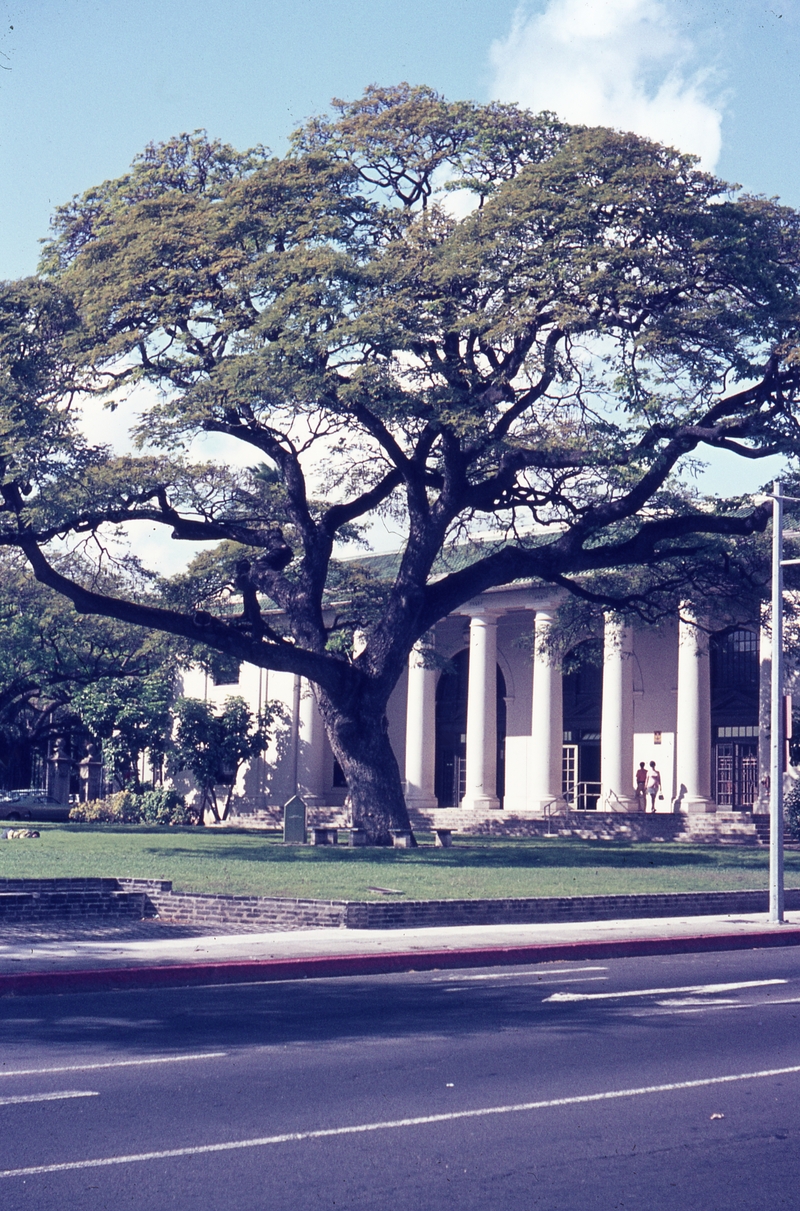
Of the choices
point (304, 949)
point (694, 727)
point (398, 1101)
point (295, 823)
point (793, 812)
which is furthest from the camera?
point (694, 727)

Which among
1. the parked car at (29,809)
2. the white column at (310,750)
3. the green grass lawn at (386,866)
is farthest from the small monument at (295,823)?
the parked car at (29,809)

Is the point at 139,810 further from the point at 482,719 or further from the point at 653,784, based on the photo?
the point at 653,784

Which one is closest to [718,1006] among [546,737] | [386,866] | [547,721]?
[386,866]

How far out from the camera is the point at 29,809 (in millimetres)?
57250

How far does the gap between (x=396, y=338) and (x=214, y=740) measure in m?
34.4

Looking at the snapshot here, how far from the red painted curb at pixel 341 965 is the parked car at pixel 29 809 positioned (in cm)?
4305

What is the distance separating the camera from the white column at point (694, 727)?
4650cm

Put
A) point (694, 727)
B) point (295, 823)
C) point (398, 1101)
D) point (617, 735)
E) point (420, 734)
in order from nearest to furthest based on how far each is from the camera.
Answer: point (398, 1101)
point (295, 823)
point (694, 727)
point (617, 735)
point (420, 734)

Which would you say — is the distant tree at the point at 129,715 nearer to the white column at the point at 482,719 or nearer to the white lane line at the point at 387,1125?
the white column at the point at 482,719

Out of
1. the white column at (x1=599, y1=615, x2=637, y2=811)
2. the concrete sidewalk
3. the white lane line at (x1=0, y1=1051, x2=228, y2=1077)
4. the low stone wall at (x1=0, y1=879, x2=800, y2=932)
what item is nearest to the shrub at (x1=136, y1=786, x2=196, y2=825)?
the white column at (x1=599, y1=615, x2=637, y2=811)

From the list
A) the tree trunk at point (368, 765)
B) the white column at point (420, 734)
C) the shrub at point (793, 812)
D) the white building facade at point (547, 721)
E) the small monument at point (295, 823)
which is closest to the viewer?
the tree trunk at point (368, 765)

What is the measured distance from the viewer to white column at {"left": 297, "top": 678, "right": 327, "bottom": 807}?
2389 inches

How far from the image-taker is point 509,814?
50.2 m

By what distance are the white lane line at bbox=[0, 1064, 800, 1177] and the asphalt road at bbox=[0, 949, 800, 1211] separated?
0.07ft
